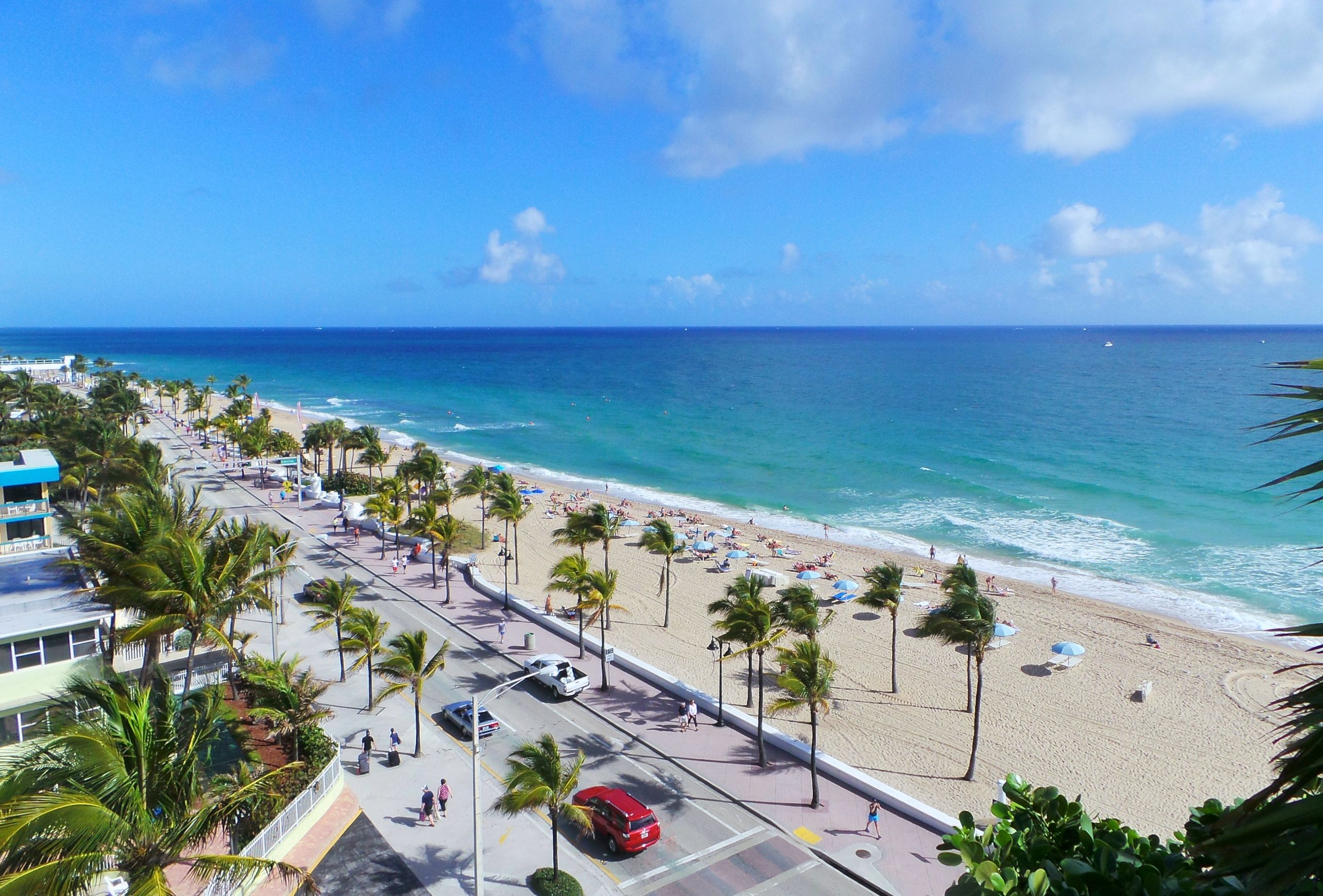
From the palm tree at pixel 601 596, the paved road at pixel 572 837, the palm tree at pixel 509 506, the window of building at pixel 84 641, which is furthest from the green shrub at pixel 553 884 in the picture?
the palm tree at pixel 509 506

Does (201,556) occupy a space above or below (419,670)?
above

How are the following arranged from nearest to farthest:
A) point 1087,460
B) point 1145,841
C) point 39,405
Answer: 1. point 1145,841
2. point 39,405
3. point 1087,460

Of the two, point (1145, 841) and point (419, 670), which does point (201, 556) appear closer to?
point (419, 670)

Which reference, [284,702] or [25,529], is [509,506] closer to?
[25,529]

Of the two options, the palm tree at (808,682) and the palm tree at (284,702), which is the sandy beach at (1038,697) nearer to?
the palm tree at (808,682)

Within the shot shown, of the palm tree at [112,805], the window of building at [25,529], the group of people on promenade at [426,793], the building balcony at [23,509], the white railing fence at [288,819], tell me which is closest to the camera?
the palm tree at [112,805]

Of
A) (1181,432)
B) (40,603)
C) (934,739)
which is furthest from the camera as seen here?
(1181,432)

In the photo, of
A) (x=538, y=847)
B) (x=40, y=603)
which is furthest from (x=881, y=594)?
(x=40, y=603)

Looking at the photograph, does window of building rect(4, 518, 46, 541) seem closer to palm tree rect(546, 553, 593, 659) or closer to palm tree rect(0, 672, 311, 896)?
palm tree rect(546, 553, 593, 659)

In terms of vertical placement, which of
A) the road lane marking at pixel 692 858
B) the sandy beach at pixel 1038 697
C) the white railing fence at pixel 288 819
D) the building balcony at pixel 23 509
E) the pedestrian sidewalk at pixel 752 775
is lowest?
the sandy beach at pixel 1038 697
